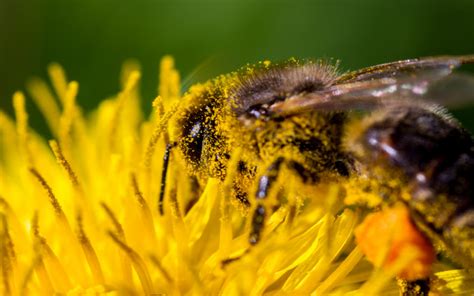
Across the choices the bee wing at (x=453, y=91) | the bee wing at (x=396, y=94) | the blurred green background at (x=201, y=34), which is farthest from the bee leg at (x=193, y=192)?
the blurred green background at (x=201, y=34)

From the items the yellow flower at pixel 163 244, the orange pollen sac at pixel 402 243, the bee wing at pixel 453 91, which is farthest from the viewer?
the yellow flower at pixel 163 244

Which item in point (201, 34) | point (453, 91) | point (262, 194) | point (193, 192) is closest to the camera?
point (453, 91)

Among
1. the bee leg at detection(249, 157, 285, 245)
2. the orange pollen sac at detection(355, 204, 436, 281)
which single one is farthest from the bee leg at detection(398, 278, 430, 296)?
the bee leg at detection(249, 157, 285, 245)

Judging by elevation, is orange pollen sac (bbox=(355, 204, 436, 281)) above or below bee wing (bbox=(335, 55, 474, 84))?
below

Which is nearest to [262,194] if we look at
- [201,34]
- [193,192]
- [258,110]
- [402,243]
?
[258,110]

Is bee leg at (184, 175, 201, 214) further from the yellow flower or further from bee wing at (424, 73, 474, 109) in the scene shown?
bee wing at (424, 73, 474, 109)

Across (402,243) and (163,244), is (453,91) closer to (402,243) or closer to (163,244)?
(402,243)

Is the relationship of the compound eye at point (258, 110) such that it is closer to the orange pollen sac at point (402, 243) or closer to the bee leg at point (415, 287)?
the orange pollen sac at point (402, 243)
